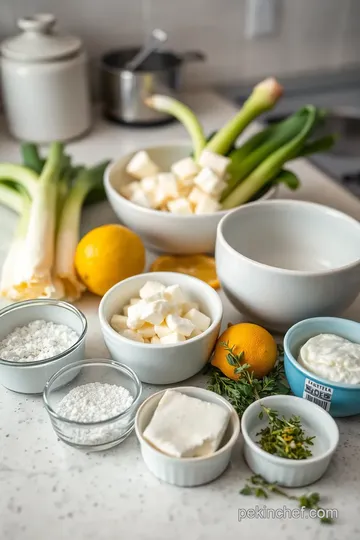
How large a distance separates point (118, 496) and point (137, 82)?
1058 millimetres

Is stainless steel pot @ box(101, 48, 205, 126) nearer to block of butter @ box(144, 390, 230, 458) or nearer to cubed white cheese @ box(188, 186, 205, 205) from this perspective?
cubed white cheese @ box(188, 186, 205, 205)

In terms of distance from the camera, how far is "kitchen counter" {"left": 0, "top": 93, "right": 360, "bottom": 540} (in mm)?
651

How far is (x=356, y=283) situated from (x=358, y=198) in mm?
473

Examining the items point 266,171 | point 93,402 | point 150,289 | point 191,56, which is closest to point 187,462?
point 93,402

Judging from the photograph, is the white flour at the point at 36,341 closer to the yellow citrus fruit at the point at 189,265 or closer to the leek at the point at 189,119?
the yellow citrus fruit at the point at 189,265

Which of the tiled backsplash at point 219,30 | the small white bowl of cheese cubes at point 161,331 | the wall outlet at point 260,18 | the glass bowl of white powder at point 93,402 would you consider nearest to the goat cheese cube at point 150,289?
the small white bowl of cheese cubes at point 161,331

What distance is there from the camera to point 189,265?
1062 mm

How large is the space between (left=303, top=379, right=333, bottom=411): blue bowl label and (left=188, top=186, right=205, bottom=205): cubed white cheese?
15.5 inches

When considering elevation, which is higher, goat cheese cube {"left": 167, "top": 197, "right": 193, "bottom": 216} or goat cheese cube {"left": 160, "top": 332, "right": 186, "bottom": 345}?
goat cheese cube {"left": 167, "top": 197, "right": 193, "bottom": 216}

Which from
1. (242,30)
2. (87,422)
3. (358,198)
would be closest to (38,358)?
(87,422)

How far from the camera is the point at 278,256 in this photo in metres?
1.03

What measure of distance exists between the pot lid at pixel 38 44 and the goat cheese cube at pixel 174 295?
0.76 meters

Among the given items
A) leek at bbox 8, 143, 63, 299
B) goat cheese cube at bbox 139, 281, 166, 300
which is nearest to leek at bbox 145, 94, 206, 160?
leek at bbox 8, 143, 63, 299

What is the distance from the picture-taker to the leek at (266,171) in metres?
1.10
